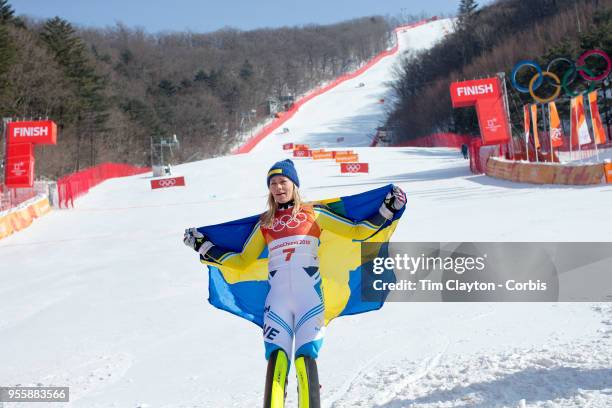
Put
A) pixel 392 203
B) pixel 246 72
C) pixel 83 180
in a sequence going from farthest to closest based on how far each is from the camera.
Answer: pixel 246 72
pixel 83 180
pixel 392 203

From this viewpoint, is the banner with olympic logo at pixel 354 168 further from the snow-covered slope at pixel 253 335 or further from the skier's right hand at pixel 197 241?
the skier's right hand at pixel 197 241

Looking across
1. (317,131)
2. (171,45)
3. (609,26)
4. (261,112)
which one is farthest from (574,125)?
(171,45)

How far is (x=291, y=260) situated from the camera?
13.5 ft

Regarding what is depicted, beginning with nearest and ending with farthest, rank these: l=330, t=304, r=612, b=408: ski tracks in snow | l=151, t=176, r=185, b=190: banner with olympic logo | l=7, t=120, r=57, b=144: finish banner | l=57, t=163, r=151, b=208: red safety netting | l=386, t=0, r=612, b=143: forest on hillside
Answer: l=330, t=304, r=612, b=408: ski tracks in snow
l=7, t=120, r=57, b=144: finish banner
l=57, t=163, r=151, b=208: red safety netting
l=151, t=176, r=185, b=190: banner with olympic logo
l=386, t=0, r=612, b=143: forest on hillside

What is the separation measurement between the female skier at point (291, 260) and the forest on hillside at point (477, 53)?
40.2 metres

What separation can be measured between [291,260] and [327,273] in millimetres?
745

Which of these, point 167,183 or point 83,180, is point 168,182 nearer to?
point 167,183

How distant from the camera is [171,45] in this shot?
140 metres

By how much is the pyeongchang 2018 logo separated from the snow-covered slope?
1.37m

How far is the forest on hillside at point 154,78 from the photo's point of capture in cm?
5534

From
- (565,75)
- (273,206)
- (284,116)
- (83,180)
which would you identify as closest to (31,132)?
(83,180)

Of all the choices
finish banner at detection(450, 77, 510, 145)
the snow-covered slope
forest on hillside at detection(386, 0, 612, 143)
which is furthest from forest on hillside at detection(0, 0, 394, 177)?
the snow-covered slope

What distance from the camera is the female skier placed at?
149 inches

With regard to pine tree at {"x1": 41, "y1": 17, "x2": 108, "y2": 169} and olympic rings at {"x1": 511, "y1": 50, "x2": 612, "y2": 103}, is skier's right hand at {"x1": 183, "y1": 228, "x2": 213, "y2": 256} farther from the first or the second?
pine tree at {"x1": 41, "y1": 17, "x2": 108, "y2": 169}
